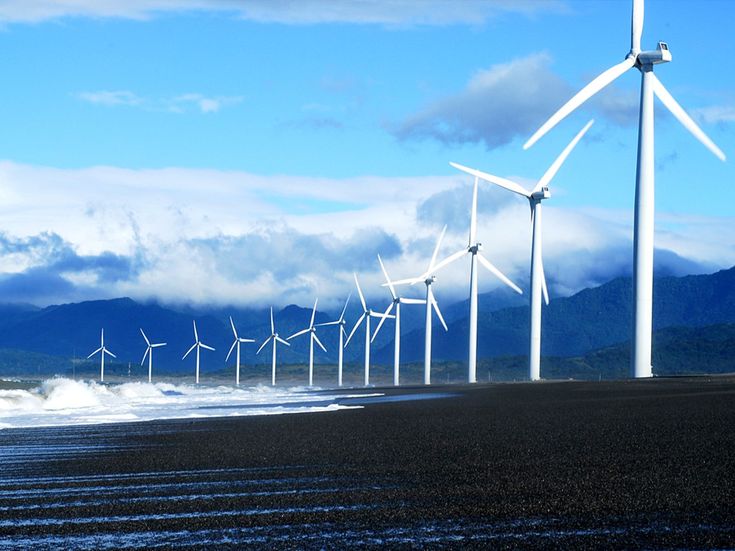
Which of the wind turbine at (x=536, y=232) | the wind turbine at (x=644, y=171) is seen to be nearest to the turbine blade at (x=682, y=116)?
the wind turbine at (x=644, y=171)

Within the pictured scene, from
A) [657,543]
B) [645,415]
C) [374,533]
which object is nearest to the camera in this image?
[657,543]

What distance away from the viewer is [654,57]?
2388 inches

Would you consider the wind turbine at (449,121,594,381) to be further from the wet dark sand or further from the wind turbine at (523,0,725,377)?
the wet dark sand

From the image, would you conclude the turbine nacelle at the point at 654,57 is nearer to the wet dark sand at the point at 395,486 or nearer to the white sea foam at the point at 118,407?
the white sea foam at the point at 118,407

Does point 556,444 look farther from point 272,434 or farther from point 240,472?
point 272,434

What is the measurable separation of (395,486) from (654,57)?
156 ft

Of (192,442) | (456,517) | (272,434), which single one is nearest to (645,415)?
(272,434)

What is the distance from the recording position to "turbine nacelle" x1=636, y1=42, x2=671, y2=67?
60.6 m

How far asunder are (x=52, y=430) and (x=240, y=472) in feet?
59.0

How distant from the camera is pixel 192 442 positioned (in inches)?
1173

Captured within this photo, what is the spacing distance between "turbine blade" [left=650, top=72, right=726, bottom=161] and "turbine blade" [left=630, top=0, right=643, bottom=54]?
7.46ft

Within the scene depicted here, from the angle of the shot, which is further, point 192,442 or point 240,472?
point 192,442

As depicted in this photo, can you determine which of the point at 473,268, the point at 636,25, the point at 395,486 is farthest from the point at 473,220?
the point at 395,486

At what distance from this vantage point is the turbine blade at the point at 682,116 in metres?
55.3
